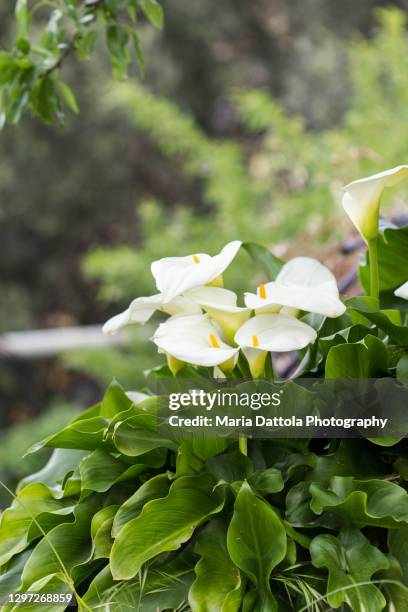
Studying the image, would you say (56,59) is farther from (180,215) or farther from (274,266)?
(180,215)

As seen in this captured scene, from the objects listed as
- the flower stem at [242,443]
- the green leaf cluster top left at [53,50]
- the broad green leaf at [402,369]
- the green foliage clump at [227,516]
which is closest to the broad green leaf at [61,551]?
the green foliage clump at [227,516]

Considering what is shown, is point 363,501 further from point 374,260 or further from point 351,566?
point 374,260

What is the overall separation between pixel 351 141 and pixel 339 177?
39 cm

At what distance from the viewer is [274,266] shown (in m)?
0.62

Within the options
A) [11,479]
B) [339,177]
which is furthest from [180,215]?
[11,479]

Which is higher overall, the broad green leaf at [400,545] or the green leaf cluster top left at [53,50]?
the green leaf cluster top left at [53,50]

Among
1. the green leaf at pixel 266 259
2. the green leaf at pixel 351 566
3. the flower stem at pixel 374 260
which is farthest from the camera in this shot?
the green leaf at pixel 266 259

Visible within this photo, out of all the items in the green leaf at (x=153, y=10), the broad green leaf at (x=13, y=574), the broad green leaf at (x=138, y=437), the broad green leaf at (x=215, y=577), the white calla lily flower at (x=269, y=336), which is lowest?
the broad green leaf at (x=13, y=574)

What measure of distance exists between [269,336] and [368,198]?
4.6 inches

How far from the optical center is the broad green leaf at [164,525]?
0.43 metres

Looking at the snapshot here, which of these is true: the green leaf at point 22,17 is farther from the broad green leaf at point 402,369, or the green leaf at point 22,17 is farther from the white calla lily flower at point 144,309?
the broad green leaf at point 402,369

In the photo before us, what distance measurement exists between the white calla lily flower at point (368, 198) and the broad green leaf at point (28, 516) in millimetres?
268

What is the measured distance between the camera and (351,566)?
1.36 ft

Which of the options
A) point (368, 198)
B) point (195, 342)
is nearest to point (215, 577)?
point (195, 342)
